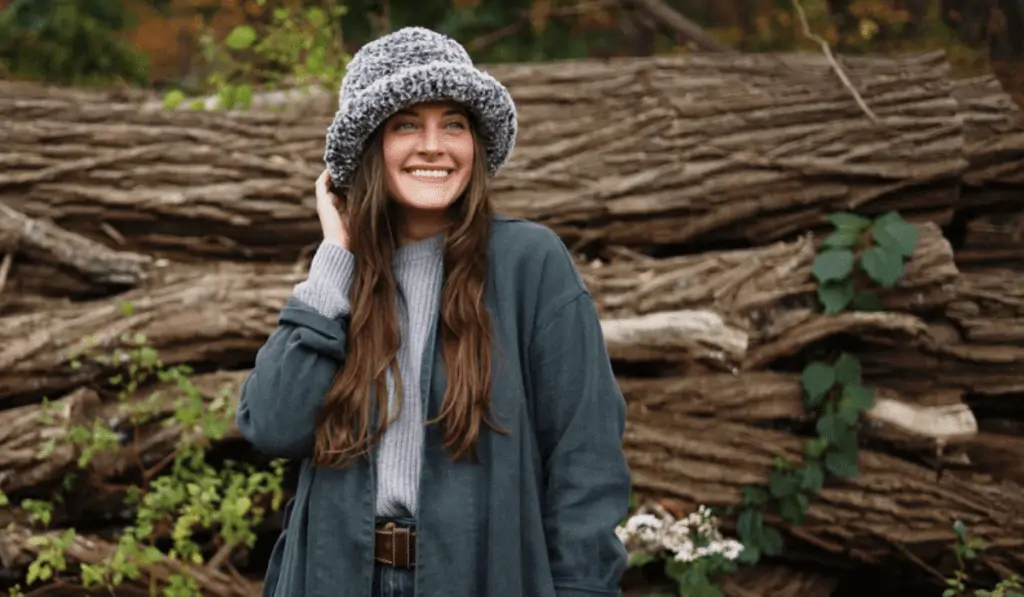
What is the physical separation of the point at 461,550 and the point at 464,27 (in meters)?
4.87

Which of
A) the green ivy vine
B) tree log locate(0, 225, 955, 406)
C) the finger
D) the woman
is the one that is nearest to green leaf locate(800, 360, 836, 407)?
the green ivy vine

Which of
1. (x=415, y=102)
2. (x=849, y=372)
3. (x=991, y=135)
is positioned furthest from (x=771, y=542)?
(x=415, y=102)

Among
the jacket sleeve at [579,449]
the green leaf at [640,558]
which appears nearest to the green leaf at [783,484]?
the green leaf at [640,558]

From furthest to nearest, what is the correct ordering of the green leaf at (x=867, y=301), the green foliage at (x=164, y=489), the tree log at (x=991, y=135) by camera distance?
the tree log at (x=991, y=135), the green leaf at (x=867, y=301), the green foliage at (x=164, y=489)

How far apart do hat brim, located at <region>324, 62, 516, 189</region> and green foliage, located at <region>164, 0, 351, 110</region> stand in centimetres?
261

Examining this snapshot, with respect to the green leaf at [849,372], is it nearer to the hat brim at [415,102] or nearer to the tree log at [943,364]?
the tree log at [943,364]

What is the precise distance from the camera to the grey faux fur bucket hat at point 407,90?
244 cm

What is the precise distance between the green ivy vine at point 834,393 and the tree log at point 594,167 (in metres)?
0.29

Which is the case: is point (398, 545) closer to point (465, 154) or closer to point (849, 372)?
point (465, 154)

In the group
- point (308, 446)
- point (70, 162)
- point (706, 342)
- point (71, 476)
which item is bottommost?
point (71, 476)

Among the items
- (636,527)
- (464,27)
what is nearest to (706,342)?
→ (636,527)

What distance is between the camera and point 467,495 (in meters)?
2.43

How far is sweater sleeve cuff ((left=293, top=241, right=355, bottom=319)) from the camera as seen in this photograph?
2.53 meters

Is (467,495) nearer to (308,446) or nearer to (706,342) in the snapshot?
(308,446)
